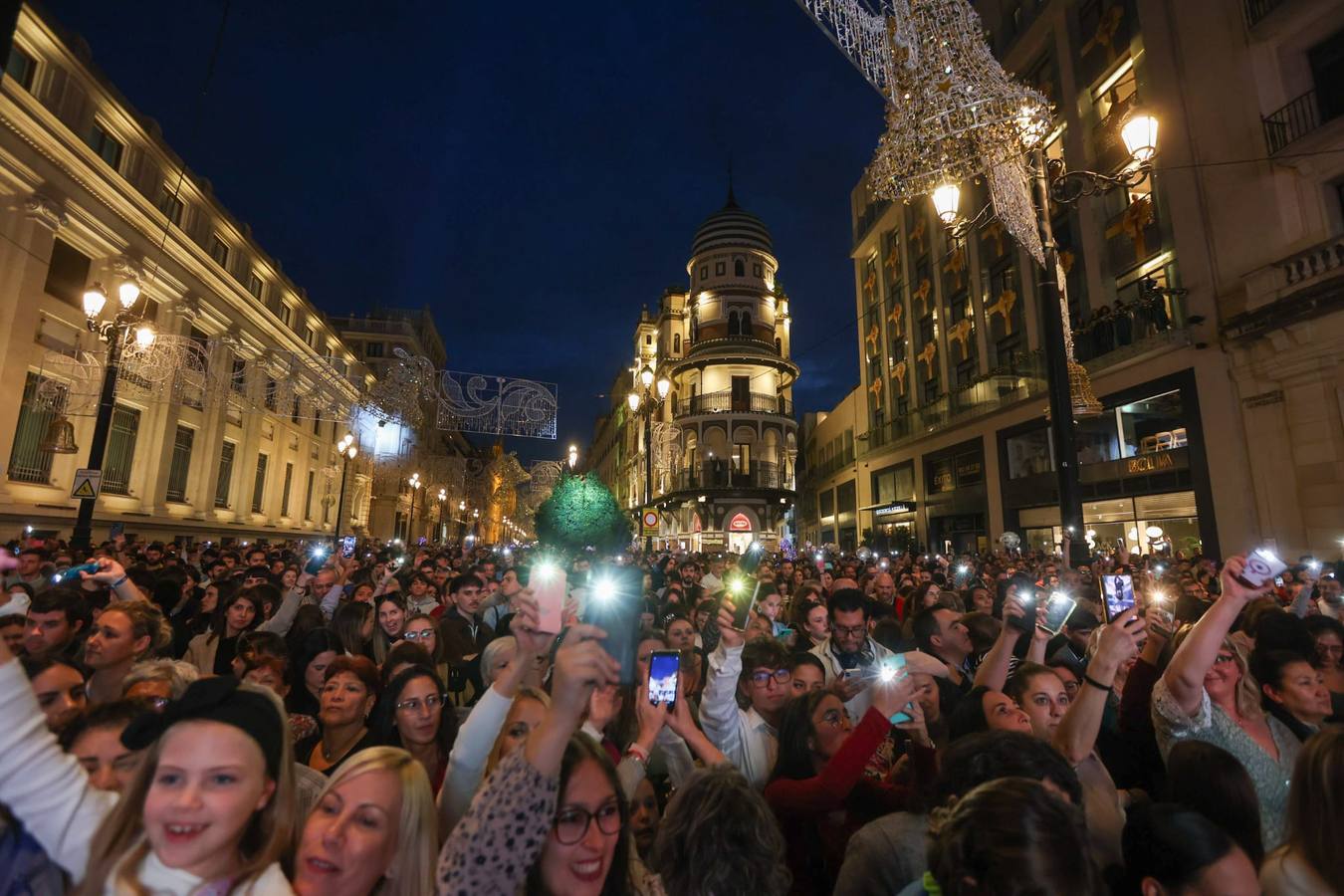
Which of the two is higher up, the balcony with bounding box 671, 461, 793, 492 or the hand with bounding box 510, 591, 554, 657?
the balcony with bounding box 671, 461, 793, 492

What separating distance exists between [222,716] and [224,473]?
33.3 metres

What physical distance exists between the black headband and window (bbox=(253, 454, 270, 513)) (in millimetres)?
35706

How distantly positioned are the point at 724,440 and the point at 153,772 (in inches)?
1620

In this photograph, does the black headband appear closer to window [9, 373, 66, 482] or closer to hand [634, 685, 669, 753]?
hand [634, 685, 669, 753]

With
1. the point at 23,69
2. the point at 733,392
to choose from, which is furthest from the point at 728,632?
the point at 733,392

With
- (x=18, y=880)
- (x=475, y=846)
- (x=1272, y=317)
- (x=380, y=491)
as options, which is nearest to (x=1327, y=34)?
(x=1272, y=317)

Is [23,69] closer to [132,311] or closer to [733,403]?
[132,311]

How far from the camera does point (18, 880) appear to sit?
1.88m

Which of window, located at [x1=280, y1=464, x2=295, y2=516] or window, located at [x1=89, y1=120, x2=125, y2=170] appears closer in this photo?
window, located at [x1=89, y1=120, x2=125, y2=170]

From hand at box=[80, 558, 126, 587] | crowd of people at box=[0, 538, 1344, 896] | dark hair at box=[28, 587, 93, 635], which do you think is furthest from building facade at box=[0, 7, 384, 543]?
crowd of people at box=[0, 538, 1344, 896]

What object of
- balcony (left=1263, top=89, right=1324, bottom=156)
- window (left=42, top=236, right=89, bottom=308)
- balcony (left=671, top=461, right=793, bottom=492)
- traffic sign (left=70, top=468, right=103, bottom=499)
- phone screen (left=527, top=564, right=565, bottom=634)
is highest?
balcony (left=1263, top=89, right=1324, bottom=156)

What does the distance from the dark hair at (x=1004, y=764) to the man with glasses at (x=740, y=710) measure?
139 centimetres

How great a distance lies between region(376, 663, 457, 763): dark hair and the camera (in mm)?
3492

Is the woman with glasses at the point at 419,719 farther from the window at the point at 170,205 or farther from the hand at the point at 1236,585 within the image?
the window at the point at 170,205
